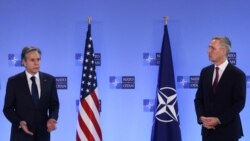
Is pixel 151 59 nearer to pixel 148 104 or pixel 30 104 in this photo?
pixel 148 104

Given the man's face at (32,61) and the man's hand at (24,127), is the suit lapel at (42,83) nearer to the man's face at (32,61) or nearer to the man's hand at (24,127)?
the man's face at (32,61)

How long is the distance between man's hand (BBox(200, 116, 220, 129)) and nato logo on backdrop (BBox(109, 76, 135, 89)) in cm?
179

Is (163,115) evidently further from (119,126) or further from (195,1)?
(195,1)

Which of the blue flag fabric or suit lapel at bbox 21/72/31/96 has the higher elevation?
suit lapel at bbox 21/72/31/96

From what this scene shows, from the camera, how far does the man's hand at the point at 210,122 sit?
3576 mm

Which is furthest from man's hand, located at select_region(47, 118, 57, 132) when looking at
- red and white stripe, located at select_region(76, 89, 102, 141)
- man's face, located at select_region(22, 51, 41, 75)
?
red and white stripe, located at select_region(76, 89, 102, 141)

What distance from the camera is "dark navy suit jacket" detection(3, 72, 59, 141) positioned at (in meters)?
3.62

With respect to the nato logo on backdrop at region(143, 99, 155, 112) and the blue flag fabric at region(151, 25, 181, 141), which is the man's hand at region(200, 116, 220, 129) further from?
the nato logo on backdrop at region(143, 99, 155, 112)

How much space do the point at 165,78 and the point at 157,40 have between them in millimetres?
552

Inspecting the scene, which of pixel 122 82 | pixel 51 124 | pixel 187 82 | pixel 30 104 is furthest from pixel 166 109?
pixel 30 104

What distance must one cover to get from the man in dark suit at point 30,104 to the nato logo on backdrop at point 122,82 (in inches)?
65.4

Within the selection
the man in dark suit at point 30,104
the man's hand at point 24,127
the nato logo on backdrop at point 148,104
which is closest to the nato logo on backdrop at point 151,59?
the nato logo on backdrop at point 148,104

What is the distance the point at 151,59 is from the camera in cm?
533

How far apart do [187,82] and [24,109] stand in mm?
2424
